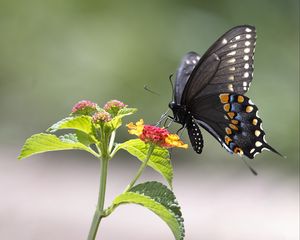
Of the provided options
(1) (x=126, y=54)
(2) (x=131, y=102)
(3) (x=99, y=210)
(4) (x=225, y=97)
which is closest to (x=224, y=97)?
(4) (x=225, y=97)

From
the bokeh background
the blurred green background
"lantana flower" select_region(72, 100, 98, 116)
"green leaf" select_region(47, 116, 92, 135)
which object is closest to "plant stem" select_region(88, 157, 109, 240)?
"green leaf" select_region(47, 116, 92, 135)

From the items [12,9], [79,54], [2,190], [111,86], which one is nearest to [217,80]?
[2,190]

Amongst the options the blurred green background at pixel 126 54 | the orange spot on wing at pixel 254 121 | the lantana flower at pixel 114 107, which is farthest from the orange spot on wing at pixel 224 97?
the blurred green background at pixel 126 54

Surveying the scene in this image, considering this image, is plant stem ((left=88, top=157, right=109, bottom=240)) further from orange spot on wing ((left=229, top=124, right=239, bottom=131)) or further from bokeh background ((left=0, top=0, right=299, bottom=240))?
bokeh background ((left=0, top=0, right=299, bottom=240))

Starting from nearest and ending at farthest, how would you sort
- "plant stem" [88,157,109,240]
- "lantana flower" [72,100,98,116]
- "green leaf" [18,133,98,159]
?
1. "plant stem" [88,157,109,240]
2. "green leaf" [18,133,98,159]
3. "lantana flower" [72,100,98,116]

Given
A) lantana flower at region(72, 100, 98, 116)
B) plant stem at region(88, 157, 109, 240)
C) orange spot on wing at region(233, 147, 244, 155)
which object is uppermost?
orange spot on wing at region(233, 147, 244, 155)

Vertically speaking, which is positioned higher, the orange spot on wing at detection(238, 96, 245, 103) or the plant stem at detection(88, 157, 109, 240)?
the orange spot on wing at detection(238, 96, 245, 103)
